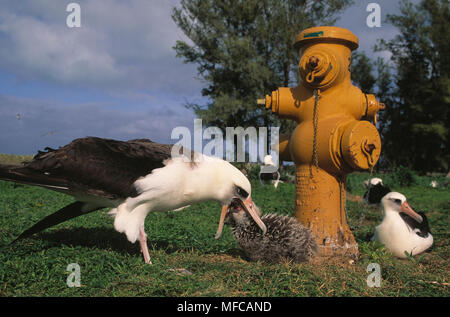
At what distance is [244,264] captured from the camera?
149 inches

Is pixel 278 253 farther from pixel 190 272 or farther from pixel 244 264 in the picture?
pixel 190 272

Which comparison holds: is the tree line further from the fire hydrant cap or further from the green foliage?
the fire hydrant cap

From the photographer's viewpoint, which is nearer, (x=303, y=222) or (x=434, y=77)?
(x=303, y=222)

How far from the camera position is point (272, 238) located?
3.95 m

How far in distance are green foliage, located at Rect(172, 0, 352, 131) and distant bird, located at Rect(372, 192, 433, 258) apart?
17.2m

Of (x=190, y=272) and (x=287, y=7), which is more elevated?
(x=287, y=7)

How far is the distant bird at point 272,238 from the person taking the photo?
3908mm

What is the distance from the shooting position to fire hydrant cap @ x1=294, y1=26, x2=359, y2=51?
15.3ft

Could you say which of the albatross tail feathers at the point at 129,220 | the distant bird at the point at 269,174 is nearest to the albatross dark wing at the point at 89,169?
the albatross tail feathers at the point at 129,220

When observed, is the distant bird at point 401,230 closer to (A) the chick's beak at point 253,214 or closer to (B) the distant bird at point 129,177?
(A) the chick's beak at point 253,214

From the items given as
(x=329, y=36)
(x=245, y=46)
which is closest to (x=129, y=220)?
(x=329, y=36)

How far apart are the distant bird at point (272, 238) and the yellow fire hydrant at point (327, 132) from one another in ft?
1.97
